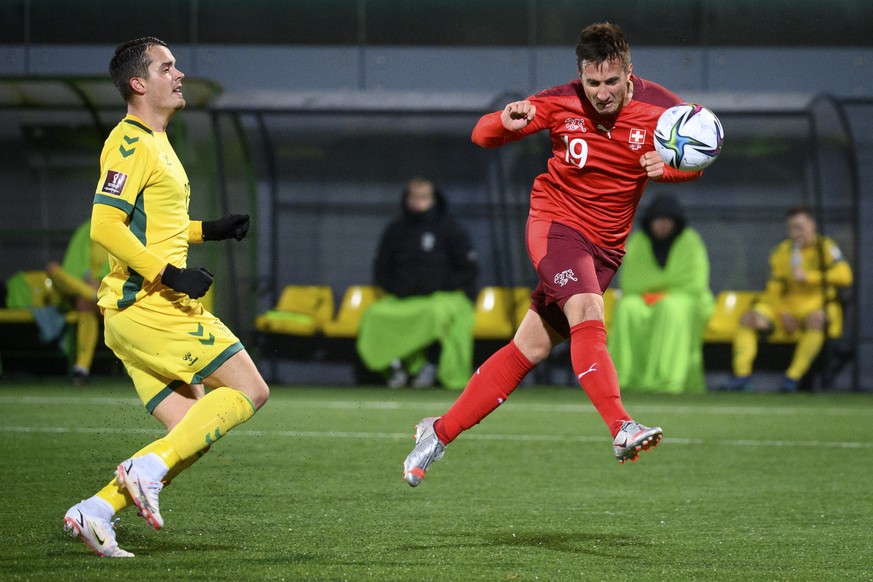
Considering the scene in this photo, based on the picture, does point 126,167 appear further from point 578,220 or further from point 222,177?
point 222,177

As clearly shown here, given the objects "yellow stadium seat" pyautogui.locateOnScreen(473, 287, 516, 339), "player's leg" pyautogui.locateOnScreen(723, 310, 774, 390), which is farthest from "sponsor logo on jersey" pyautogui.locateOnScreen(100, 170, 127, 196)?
"player's leg" pyautogui.locateOnScreen(723, 310, 774, 390)

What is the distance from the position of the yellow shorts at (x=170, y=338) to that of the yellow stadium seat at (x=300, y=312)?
8.29m

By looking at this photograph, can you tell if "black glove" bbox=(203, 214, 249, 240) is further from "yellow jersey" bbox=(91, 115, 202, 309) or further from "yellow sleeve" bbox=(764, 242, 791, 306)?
"yellow sleeve" bbox=(764, 242, 791, 306)

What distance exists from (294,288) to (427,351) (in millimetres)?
1603

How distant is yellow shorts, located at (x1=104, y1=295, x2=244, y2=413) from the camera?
13.1 ft

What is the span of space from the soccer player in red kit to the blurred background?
761 cm

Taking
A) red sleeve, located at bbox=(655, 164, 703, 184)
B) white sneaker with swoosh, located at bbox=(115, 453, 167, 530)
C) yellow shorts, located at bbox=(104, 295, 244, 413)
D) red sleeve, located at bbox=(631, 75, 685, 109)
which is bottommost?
white sneaker with swoosh, located at bbox=(115, 453, 167, 530)

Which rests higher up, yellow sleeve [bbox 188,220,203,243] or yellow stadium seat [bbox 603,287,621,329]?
yellow sleeve [bbox 188,220,203,243]

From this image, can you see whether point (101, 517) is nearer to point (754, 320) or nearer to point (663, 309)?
point (663, 309)

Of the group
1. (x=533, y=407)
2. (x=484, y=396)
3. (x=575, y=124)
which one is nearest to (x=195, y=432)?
(x=484, y=396)

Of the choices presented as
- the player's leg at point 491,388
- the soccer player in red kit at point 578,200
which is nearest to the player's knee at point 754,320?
the soccer player in red kit at point 578,200

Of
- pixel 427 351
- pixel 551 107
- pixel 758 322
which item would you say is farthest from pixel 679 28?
pixel 551 107

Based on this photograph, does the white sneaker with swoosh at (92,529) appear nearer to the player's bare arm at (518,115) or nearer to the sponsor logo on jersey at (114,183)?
the sponsor logo on jersey at (114,183)

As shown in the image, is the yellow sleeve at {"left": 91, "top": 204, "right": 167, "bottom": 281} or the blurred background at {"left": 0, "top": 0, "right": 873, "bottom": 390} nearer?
the yellow sleeve at {"left": 91, "top": 204, "right": 167, "bottom": 281}
